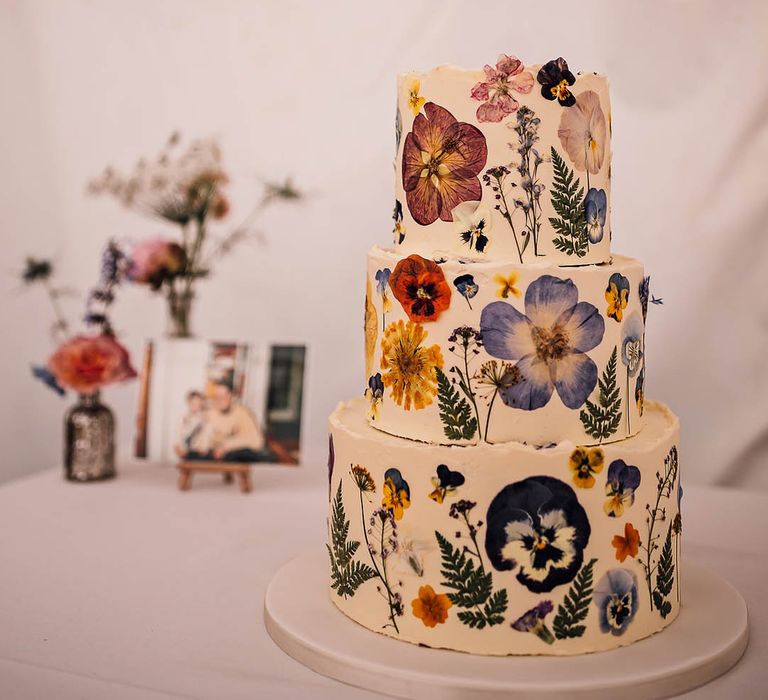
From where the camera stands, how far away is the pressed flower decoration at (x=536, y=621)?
1435 millimetres

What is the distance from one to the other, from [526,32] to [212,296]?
1008 mm

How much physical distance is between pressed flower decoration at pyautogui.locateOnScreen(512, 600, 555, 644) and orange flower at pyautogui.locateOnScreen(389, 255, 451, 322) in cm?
40

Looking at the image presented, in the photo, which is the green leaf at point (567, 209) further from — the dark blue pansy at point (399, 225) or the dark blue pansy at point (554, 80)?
the dark blue pansy at point (399, 225)

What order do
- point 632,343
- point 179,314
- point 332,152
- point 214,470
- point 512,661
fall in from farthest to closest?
1. point 332,152
2. point 179,314
3. point 214,470
4. point 632,343
5. point 512,661

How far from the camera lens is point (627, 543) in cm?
148

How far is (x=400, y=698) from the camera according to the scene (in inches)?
54.0

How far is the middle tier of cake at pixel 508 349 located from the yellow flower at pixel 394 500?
0.25 ft

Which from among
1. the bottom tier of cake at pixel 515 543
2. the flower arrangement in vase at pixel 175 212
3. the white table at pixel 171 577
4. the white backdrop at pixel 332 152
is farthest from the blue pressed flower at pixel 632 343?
the flower arrangement in vase at pixel 175 212

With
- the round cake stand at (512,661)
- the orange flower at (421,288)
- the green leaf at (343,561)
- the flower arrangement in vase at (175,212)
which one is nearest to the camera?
the round cake stand at (512,661)

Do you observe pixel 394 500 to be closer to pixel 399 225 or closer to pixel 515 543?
pixel 515 543

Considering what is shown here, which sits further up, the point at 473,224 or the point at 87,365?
the point at 473,224

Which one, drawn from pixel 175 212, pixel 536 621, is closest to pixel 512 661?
pixel 536 621

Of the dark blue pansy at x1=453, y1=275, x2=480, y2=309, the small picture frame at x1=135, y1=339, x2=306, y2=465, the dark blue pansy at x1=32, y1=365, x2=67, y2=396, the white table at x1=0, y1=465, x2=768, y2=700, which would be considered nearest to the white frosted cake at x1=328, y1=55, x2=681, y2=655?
the dark blue pansy at x1=453, y1=275, x2=480, y2=309

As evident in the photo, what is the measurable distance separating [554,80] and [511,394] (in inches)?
16.3
